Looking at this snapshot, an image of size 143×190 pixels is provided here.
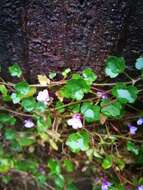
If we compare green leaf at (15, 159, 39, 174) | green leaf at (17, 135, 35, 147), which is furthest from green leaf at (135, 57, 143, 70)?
green leaf at (15, 159, 39, 174)

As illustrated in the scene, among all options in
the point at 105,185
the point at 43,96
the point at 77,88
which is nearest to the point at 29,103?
the point at 43,96

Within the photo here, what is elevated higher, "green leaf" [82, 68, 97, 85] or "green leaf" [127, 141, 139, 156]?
"green leaf" [82, 68, 97, 85]

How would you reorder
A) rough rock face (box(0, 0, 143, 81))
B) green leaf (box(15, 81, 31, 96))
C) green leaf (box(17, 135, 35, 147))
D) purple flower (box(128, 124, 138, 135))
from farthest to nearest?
1. green leaf (box(17, 135, 35, 147))
2. purple flower (box(128, 124, 138, 135))
3. green leaf (box(15, 81, 31, 96))
4. rough rock face (box(0, 0, 143, 81))

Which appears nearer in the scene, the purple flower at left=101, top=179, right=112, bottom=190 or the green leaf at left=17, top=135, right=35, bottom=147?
the purple flower at left=101, top=179, right=112, bottom=190

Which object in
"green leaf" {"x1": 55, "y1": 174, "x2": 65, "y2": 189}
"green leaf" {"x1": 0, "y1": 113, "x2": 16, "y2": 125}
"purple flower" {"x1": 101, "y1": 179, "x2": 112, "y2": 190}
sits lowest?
"purple flower" {"x1": 101, "y1": 179, "x2": 112, "y2": 190}

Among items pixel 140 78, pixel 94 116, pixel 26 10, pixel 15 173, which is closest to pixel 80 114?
pixel 94 116

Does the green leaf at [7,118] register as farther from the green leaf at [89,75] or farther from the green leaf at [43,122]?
the green leaf at [89,75]

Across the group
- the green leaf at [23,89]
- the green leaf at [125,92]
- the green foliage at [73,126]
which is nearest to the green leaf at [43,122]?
the green foliage at [73,126]

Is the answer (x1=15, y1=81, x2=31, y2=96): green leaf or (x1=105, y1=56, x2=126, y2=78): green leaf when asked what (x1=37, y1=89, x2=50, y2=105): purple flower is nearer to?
(x1=15, y1=81, x2=31, y2=96): green leaf

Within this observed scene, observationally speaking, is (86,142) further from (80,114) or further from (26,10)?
(26,10)
